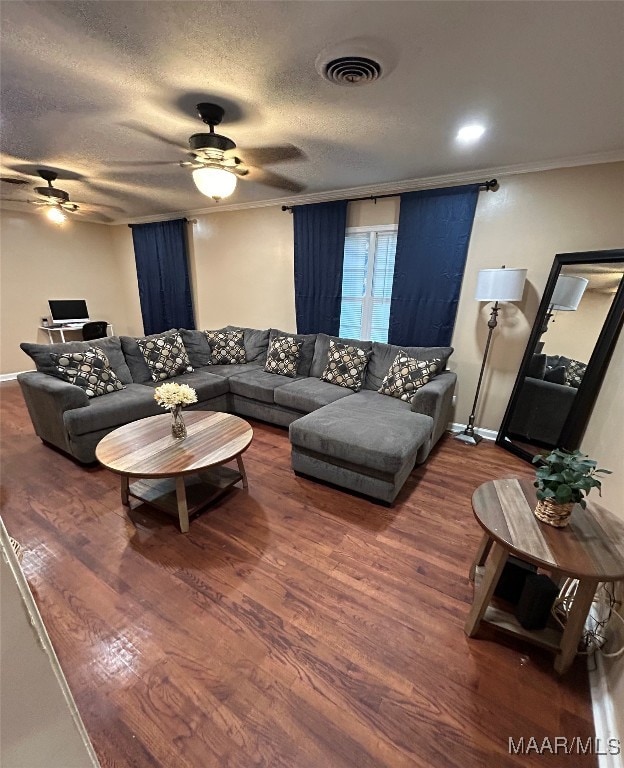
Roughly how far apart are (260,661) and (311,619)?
10.8 inches

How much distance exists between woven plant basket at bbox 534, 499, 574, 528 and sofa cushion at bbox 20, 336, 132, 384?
351cm

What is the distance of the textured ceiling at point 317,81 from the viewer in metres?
1.25

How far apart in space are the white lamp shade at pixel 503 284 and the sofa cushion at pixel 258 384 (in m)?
2.07

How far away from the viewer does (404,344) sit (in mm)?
3549

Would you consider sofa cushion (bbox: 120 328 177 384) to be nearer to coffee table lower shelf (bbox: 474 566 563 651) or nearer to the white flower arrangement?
the white flower arrangement

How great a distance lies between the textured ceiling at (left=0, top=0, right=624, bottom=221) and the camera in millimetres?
1253

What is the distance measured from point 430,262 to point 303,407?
1.94 m

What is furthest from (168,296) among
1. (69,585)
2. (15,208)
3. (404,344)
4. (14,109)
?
(69,585)

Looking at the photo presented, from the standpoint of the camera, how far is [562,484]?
122 cm

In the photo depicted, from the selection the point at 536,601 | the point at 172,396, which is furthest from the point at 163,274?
the point at 536,601

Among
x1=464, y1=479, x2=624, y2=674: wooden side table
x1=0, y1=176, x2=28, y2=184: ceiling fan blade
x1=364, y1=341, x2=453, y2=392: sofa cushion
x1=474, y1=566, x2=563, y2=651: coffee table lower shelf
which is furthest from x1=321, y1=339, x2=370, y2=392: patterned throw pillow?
x1=0, y1=176, x2=28, y2=184: ceiling fan blade

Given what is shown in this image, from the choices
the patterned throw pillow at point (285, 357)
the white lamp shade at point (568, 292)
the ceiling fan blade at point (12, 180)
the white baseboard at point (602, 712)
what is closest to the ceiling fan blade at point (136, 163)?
the ceiling fan blade at point (12, 180)

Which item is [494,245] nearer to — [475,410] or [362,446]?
[475,410]

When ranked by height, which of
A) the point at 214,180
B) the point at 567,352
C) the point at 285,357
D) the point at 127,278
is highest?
the point at 214,180
